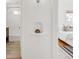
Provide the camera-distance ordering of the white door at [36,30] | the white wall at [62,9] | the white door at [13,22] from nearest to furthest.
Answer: the white wall at [62,9] → the white door at [36,30] → the white door at [13,22]

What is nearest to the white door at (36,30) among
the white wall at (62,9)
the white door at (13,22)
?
the white wall at (62,9)

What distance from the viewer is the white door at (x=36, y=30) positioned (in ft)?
13.9

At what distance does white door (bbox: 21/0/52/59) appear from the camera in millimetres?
4227

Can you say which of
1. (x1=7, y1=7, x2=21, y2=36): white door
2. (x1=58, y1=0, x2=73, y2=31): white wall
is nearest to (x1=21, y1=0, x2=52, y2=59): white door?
(x1=58, y1=0, x2=73, y2=31): white wall

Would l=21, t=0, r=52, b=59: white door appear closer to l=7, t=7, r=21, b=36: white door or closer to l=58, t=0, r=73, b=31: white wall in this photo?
l=58, t=0, r=73, b=31: white wall

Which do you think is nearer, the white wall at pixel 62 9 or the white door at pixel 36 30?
the white wall at pixel 62 9

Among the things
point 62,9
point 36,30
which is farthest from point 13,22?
point 62,9

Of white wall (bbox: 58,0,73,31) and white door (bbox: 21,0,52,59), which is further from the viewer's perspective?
white door (bbox: 21,0,52,59)

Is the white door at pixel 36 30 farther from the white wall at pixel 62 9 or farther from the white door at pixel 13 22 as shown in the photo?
the white door at pixel 13 22

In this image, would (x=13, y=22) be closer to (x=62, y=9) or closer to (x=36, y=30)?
(x=36, y=30)

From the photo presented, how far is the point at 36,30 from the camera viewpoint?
4344 mm

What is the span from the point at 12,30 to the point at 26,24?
24.4 ft
